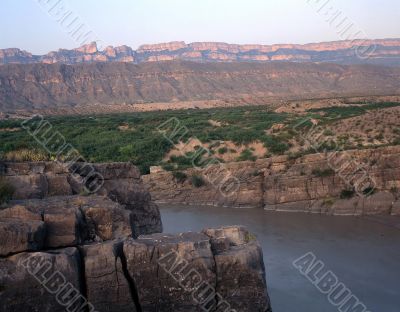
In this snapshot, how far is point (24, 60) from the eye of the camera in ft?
545

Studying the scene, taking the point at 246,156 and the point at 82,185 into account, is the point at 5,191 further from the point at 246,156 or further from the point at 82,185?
the point at 246,156

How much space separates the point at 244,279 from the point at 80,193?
11.8 feet

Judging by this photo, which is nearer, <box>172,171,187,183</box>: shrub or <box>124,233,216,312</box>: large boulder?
<box>124,233,216,312</box>: large boulder

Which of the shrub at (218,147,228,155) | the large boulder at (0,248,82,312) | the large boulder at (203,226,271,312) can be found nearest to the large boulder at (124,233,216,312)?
the large boulder at (203,226,271,312)

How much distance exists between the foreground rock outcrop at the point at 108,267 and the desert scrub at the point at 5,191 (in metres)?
0.17

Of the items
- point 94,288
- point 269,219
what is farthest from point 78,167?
point 269,219

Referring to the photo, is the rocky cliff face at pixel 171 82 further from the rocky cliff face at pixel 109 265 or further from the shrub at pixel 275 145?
the rocky cliff face at pixel 109 265

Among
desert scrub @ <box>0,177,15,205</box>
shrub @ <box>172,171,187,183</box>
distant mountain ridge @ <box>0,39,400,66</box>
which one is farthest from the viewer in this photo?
distant mountain ridge @ <box>0,39,400,66</box>

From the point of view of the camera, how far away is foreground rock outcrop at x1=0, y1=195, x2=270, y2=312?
685cm

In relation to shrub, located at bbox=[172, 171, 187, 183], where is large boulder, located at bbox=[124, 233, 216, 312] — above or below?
above

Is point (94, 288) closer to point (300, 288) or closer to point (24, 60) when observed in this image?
point (300, 288)

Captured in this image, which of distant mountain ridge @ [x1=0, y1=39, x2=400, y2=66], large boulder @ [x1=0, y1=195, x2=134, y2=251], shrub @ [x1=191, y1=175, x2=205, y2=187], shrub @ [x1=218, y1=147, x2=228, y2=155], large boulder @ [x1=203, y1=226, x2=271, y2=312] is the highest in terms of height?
distant mountain ridge @ [x1=0, y1=39, x2=400, y2=66]

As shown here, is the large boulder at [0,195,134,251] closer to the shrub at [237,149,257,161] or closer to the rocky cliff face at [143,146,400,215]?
the rocky cliff face at [143,146,400,215]

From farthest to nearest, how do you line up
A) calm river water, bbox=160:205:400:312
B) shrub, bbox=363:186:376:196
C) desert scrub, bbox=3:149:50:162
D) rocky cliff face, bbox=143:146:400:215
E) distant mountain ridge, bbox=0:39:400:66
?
distant mountain ridge, bbox=0:39:400:66, shrub, bbox=363:186:376:196, rocky cliff face, bbox=143:146:400:215, calm river water, bbox=160:205:400:312, desert scrub, bbox=3:149:50:162
